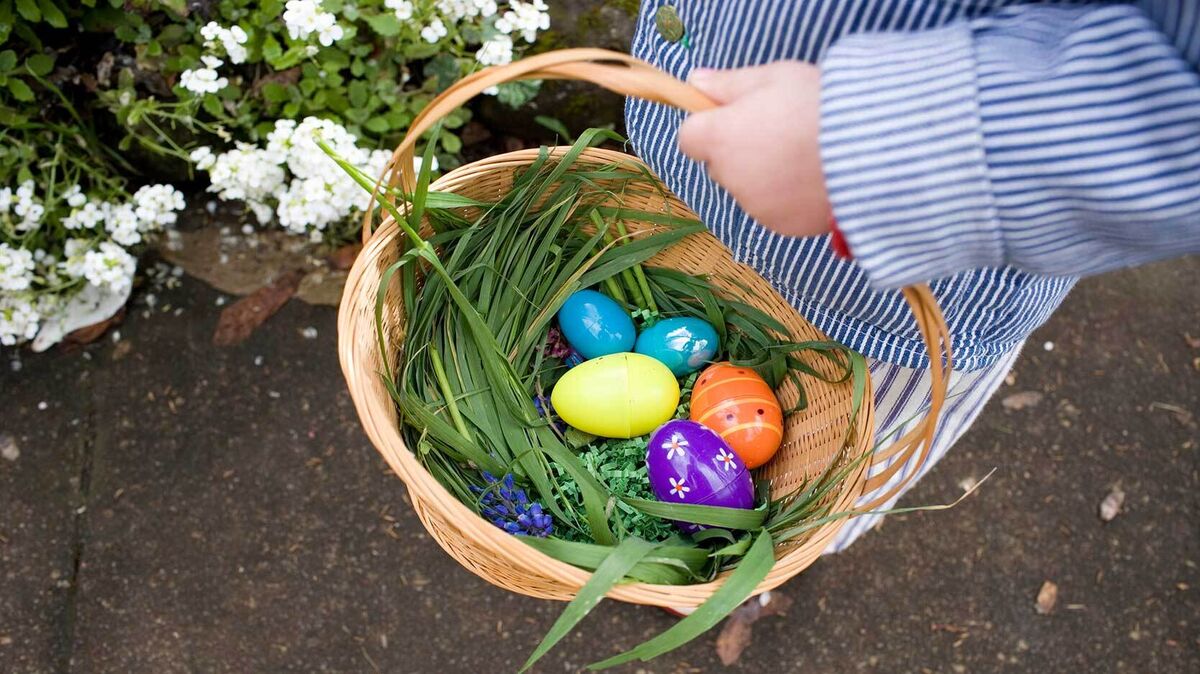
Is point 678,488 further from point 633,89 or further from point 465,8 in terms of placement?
point 465,8

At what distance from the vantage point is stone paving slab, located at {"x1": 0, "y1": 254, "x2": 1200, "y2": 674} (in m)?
1.77

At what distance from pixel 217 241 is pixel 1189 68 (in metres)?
1.95

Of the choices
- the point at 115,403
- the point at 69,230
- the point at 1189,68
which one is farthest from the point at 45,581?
the point at 1189,68

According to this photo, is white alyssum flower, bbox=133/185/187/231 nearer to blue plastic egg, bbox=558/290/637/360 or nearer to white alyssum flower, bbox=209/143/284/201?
white alyssum flower, bbox=209/143/284/201

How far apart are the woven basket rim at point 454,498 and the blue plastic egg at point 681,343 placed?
356mm

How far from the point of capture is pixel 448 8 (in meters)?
1.70

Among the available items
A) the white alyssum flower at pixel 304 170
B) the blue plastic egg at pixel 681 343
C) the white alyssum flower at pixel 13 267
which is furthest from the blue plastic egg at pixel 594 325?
the white alyssum flower at pixel 13 267

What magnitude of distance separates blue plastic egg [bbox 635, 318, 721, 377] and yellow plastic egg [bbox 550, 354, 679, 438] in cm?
5

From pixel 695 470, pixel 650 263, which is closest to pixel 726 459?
pixel 695 470

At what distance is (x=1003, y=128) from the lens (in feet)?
2.45

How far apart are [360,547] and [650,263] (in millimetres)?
835

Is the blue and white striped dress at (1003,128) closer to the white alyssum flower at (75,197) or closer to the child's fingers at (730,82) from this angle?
the child's fingers at (730,82)

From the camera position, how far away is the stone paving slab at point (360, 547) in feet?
5.81

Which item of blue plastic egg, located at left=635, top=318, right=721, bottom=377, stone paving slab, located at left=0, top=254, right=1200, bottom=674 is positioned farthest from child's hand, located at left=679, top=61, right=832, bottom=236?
stone paving slab, located at left=0, top=254, right=1200, bottom=674
